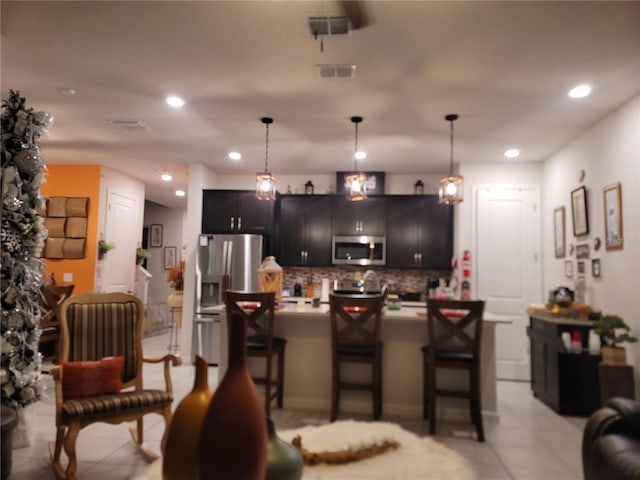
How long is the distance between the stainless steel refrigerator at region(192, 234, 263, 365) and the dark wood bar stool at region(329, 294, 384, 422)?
8.12ft

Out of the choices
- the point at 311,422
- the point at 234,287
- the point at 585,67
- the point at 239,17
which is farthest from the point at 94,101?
the point at 585,67

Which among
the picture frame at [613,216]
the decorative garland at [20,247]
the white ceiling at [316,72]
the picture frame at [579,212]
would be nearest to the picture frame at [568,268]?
the picture frame at [579,212]

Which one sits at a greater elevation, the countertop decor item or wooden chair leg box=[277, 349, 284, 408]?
the countertop decor item

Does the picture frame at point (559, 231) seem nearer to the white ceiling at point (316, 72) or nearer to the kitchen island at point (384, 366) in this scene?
the white ceiling at point (316, 72)

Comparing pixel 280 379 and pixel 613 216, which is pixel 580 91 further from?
pixel 280 379

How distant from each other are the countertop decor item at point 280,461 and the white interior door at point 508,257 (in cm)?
471

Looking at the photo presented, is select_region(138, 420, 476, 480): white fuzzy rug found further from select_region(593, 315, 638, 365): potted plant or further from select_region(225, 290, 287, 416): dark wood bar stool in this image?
select_region(593, 315, 638, 365): potted plant

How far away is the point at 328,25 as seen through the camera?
242 cm

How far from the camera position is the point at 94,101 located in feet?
12.4

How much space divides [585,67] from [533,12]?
91cm

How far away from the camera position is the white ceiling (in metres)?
2.47

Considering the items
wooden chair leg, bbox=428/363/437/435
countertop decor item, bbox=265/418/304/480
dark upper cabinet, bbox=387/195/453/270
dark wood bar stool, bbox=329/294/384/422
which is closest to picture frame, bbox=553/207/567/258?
dark upper cabinet, bbox=387/195/453/270

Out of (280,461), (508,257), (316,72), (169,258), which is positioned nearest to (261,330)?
(316,72)

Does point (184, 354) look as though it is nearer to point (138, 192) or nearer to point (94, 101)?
point (138, 192)
